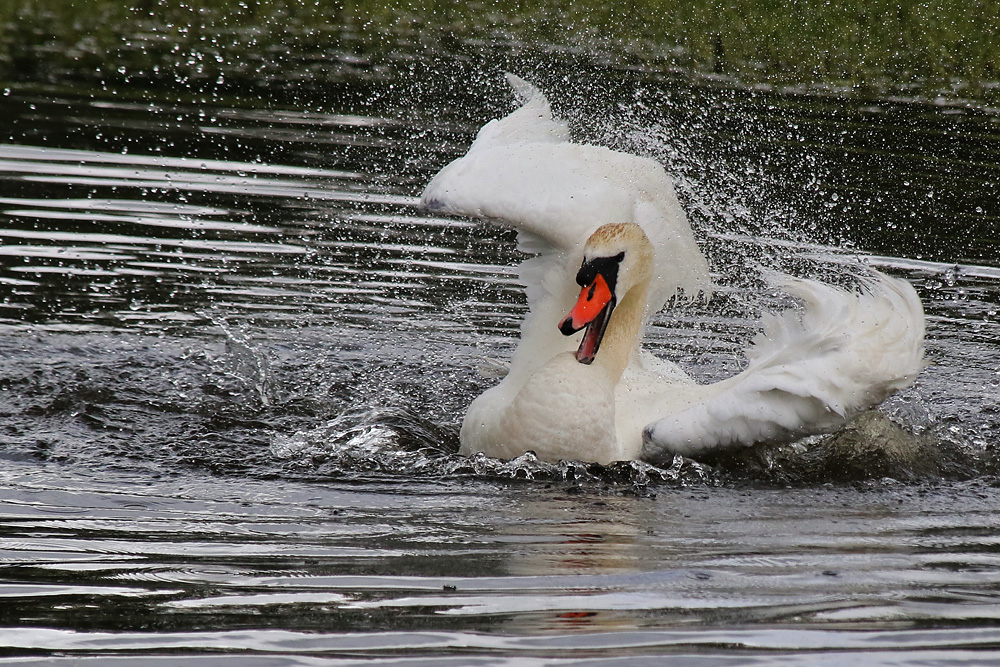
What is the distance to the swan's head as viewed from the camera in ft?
22.2

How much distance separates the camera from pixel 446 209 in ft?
23.6

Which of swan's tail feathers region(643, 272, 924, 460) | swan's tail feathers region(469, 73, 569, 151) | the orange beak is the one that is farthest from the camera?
swan's tail feathers region(469, 73, 569, 151)

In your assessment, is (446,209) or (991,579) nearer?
(991,579)

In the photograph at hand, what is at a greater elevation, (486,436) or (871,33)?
(871,33)

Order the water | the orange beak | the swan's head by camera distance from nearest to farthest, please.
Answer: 1. the water
2. the orange beak
3. the swan's head

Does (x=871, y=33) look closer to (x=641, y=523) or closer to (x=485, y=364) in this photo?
(x=485, y=364)

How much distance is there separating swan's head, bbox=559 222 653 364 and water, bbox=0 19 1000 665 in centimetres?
71

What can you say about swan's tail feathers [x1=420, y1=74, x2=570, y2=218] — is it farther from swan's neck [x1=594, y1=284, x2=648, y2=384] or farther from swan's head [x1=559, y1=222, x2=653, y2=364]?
swan's neck [x1=594, y1=284, x2=648, y2=384]

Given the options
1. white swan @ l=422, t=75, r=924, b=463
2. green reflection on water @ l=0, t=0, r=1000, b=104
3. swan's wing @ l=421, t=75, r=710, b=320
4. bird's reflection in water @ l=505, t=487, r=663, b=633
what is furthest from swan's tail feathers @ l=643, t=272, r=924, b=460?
green reflection on water @ l=0, t=0, r=1000, b=104

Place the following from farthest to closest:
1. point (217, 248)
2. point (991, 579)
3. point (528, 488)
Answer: point (217, 248)
point (528, 488)
point (991, 579)

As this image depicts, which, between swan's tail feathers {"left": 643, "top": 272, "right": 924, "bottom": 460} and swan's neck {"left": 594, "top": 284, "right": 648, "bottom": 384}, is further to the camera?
swan's neck {"left": 594, "top": 284, "right": 648, "bottom": 384}

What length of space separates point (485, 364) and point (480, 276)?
221 cm

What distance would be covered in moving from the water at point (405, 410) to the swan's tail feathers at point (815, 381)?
0.70 ft

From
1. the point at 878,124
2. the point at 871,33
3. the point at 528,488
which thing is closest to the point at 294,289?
the point at 528,488
